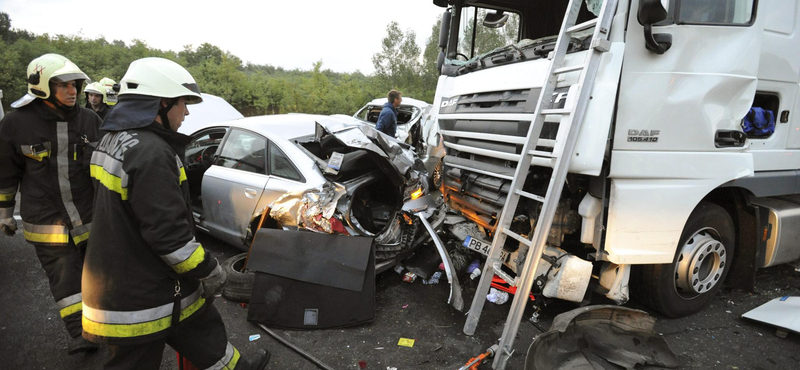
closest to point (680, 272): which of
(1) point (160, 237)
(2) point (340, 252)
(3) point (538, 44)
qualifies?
(3) point (538, 44)

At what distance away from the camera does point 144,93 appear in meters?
1.82

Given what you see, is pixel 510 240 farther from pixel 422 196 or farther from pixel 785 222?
pixel 785 222

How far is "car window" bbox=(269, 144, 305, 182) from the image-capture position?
143 inches

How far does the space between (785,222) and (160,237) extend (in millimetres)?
4557

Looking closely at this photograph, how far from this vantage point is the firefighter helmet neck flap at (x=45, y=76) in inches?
105

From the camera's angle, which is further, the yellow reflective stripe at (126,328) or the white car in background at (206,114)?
the white car in background at (206,114)

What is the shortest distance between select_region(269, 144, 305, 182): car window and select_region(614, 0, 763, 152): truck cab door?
8.36 feet

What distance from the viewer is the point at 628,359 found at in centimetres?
261

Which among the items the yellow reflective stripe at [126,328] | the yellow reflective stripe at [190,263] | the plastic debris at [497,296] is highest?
the yellow reflective stripe at [190,263]

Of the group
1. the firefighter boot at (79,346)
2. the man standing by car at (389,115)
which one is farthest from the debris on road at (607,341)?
the man standing by car at (389,115)

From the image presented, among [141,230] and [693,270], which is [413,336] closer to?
[141,230]

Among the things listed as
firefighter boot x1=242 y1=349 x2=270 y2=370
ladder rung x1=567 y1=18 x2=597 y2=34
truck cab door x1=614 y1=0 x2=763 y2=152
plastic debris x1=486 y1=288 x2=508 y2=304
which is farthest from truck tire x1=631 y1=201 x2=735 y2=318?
firefighter boot x1=242 y1=349 x2=270 y2=370

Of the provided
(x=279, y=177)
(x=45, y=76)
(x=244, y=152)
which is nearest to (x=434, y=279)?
(x=279, y=177)

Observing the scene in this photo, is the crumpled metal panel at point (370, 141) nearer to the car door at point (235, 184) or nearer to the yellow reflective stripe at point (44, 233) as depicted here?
the car door at point (235, 184)
